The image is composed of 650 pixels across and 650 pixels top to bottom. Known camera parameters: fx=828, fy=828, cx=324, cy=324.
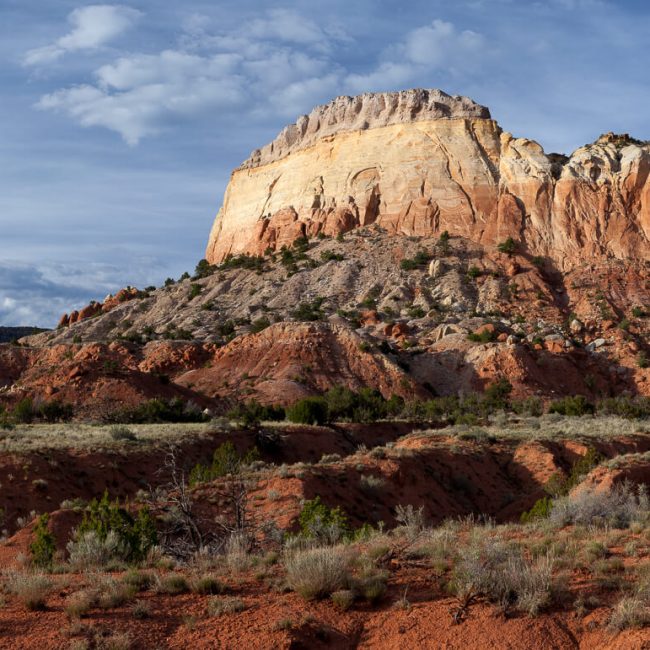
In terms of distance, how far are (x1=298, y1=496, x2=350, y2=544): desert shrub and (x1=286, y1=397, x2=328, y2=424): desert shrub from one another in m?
21.8

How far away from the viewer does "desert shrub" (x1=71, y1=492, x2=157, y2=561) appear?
1281 cm

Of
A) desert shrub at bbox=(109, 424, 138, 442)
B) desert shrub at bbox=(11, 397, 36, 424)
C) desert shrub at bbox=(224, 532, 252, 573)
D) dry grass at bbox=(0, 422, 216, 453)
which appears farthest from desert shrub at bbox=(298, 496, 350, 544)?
desert shrub at bbox=(11, 397, 36, 424)

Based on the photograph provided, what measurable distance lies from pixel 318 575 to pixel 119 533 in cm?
537

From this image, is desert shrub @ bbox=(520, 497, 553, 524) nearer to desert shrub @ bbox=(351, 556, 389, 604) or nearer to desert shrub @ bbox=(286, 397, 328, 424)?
desert shrub @ bbox=(351, 556, 389, 604)

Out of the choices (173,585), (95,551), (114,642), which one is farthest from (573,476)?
(114,642)

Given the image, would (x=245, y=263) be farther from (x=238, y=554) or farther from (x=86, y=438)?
(x=238, y=554)

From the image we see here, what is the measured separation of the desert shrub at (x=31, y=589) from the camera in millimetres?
9391

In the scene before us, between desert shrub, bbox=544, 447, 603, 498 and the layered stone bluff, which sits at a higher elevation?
the layered stone bluff

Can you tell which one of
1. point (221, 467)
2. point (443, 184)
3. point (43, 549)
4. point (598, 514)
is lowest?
point (43, 549)

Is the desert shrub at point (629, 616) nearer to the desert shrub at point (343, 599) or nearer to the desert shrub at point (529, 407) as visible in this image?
the desert shrub at point (343, 599)

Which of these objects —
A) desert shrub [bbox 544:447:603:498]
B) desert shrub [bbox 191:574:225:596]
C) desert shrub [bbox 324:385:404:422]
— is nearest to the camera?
desert shrub [bbox 191:574:225:596]

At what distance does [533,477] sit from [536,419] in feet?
45.1

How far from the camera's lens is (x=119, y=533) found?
45.3 ft

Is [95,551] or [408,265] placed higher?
[408,265]
